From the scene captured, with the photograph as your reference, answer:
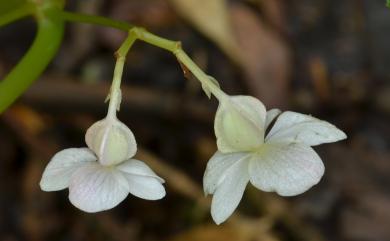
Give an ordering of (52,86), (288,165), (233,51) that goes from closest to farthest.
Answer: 1. (288,165)
2. (52,86)
3. (233,51)

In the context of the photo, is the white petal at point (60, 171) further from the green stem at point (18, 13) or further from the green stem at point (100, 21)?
the green stem at point (18, 13)

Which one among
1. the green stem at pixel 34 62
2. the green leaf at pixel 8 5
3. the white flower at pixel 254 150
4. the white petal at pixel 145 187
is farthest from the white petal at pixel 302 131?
the green leaf at pixel 8 5

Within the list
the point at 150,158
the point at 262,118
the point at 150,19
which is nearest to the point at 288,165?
the point at 262,118

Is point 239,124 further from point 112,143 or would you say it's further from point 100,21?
point 100,21

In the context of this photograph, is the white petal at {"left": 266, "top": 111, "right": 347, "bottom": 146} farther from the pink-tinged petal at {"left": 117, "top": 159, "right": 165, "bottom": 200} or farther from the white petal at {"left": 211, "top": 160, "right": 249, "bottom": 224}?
the pink-tinged petal at {"left": 117, "top": 159, "right": 165, "bottom": 200}

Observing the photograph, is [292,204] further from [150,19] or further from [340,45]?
[150,19]

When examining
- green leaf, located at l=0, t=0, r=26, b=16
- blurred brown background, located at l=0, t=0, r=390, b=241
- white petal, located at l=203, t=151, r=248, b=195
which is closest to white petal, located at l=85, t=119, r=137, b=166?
white petal, located at l=203, t=151, r=248, b=195
